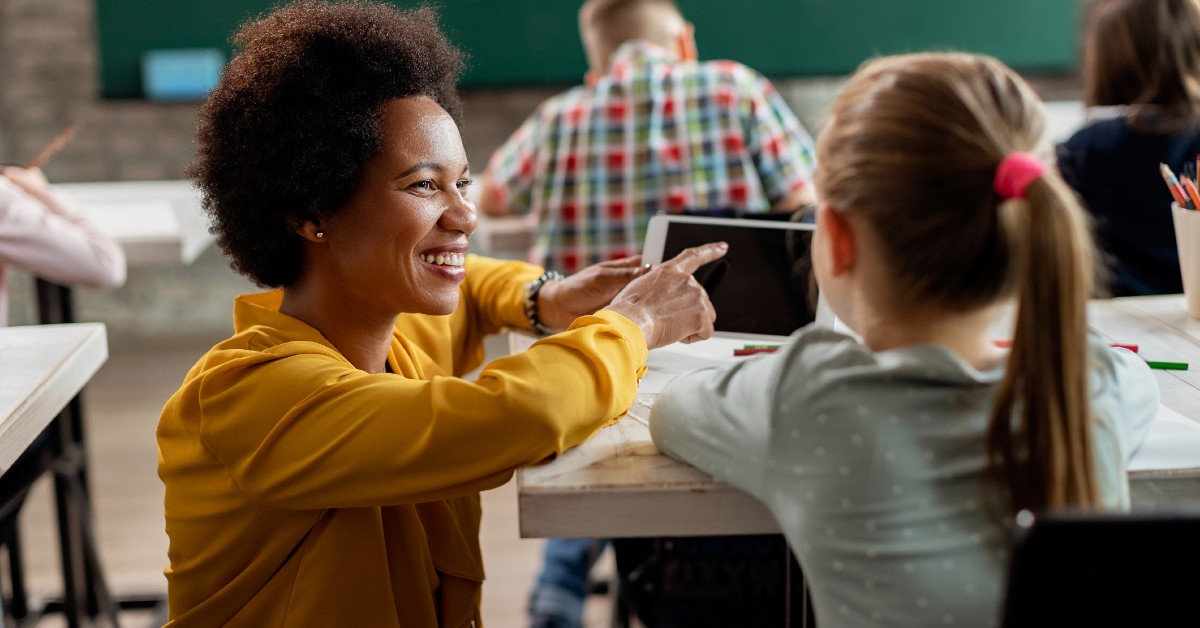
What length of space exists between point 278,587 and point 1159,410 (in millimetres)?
887

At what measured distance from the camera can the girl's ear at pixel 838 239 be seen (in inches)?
37.9

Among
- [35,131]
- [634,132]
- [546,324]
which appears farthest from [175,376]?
[546,324]

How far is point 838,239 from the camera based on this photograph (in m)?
0.97

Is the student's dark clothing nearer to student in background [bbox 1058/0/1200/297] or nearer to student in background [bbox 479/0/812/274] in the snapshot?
student in background [bbox 1058/0/1200/297]

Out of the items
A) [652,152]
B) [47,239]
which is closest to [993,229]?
[47,239]

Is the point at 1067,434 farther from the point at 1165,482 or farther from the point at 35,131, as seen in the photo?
the point at 35,131

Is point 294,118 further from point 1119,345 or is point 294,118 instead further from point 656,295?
point 1119,345

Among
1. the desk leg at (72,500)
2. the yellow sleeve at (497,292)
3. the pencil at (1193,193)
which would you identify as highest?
the pencil at (1193,193)

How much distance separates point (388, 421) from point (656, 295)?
392 mm

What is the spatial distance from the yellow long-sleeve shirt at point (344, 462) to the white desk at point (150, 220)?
1.04 meters

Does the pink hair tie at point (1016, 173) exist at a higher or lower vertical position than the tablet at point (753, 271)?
higher

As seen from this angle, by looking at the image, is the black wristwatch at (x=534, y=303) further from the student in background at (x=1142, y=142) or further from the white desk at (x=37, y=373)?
the student in background at (x=1142, y=142)

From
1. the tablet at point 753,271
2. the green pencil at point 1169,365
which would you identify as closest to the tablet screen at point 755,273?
the tablet at point 753,271

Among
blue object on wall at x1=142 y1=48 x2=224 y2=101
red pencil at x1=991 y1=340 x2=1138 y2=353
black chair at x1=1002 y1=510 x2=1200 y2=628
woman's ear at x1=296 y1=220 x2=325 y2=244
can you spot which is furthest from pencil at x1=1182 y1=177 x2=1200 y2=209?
blue object on wall at x1=142 y1=48 x2=224 y2=101
